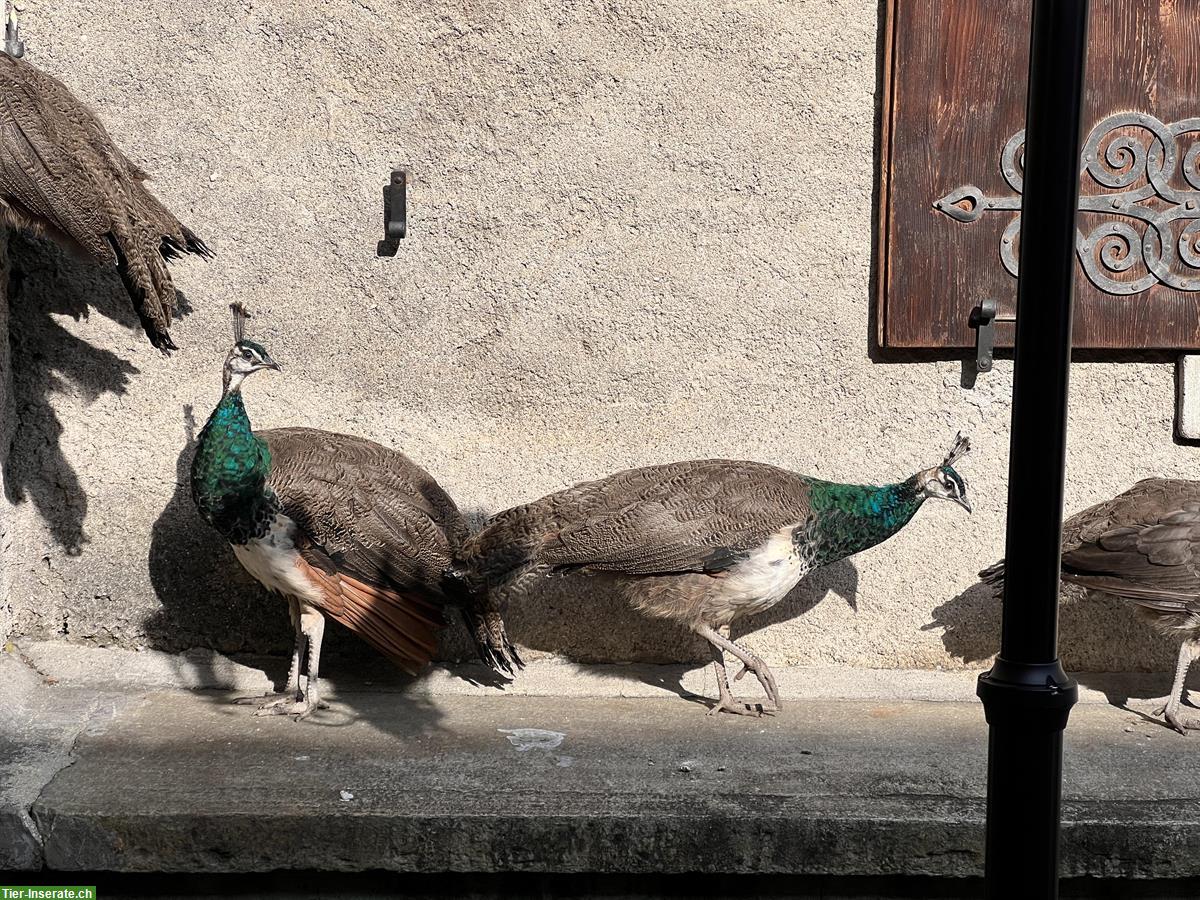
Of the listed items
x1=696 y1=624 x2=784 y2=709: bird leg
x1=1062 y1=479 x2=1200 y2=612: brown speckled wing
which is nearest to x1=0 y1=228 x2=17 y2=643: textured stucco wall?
x1=696 y1=624 x2=784 y2=709: bird leg

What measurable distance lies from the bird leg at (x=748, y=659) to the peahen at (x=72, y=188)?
1830mm

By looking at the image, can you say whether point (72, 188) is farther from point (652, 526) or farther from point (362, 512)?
point (652, 526)

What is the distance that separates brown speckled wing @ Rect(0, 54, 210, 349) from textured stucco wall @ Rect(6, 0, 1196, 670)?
1.47ft

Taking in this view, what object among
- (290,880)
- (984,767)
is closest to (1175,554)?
(984,767)

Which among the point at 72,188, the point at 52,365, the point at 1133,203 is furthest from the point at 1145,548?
the point at 52,365

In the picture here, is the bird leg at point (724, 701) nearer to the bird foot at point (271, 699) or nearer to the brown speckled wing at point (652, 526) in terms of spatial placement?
the brown speckled wing at point (652, 526)

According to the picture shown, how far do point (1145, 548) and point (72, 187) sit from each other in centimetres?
328

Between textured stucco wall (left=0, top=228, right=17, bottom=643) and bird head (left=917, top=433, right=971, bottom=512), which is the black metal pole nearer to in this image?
bird head (left=917, top=433, right=971, bottom=512)

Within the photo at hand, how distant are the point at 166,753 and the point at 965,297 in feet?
9.31

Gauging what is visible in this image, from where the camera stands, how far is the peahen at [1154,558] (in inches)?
141

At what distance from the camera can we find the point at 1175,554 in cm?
359

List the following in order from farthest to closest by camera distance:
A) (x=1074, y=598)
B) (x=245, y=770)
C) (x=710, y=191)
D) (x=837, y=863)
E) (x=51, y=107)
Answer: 1. (x=710, y=191)
2. (x=1074, y=598)
3. (x=51, y=107)
4. (x=245, y=770)
5. (x=837, y=863)

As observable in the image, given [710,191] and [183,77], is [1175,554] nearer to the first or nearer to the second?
[710,191]

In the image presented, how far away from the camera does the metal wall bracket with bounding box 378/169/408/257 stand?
4.04 m
